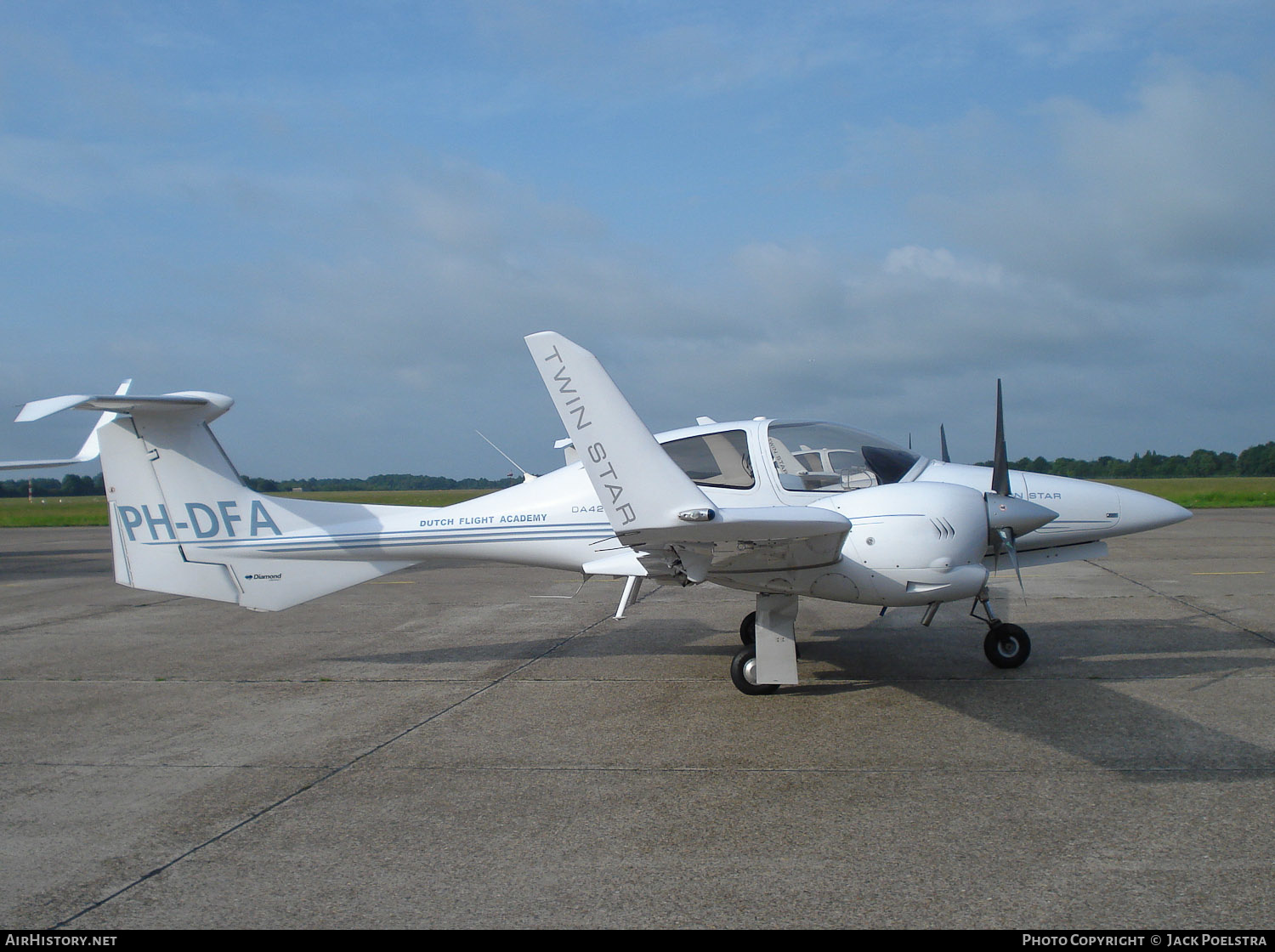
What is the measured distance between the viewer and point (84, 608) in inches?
554

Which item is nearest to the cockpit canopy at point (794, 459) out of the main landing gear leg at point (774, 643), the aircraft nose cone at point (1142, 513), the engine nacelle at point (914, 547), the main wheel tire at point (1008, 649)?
the engine nacelle at point (914, 547)

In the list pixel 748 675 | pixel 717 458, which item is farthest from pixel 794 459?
pixel 748 675

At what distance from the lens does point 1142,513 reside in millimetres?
8125

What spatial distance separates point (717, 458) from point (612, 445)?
2.04 m

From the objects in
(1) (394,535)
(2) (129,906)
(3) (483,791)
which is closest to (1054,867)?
(3) (483,791)

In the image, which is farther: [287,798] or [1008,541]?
[1008,541]

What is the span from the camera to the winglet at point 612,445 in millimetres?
6125

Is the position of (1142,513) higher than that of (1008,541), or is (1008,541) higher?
(1142,513)

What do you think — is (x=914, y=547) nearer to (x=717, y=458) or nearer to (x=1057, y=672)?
(x=717, y=458)

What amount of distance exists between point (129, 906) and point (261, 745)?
2606mm

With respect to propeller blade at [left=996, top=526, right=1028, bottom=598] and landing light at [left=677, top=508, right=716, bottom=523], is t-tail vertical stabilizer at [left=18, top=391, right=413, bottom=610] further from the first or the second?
propeller blade at [left=996, top=526, right=1028, bottom=598]

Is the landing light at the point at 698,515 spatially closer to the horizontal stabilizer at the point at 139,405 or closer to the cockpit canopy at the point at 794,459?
the cockpit canopy at the point at 794,459

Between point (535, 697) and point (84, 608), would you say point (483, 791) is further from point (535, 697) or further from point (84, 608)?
point (84, 608)

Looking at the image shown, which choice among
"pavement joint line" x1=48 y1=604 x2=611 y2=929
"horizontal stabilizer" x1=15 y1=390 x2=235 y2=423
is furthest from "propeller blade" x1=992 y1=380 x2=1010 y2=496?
"horizontal stabilizer" x1=15 y1=390 x2=235 y2=423
